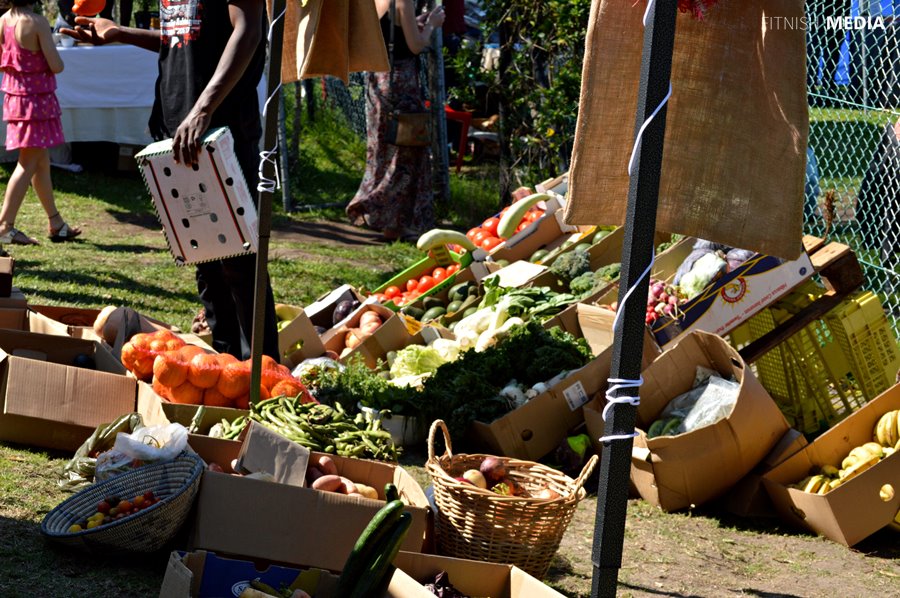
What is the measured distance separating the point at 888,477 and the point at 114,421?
3.15 m

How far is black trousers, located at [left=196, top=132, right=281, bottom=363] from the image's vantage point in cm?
501

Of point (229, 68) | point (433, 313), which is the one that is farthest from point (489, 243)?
point (229, 68)

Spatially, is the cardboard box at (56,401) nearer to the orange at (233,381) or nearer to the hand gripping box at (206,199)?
the orange at (233,381)

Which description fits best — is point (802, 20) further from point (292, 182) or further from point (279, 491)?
point (292, 182)

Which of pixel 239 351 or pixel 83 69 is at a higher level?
pixel 83 69

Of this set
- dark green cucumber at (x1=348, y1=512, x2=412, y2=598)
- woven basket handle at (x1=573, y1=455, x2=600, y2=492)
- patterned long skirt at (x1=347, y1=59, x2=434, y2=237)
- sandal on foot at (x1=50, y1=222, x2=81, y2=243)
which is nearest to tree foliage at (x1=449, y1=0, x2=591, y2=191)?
patterned long skirt at (x1=347, y1=59, x2=434, y2=237)

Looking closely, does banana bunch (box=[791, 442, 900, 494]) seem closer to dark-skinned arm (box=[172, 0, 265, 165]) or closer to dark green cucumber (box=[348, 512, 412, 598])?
dark green cucumber (box=[348, 512, 412, 598])

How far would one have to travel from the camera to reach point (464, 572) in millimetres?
3307

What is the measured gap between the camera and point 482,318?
20.0 feet

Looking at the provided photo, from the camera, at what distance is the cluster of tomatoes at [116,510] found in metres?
3.51

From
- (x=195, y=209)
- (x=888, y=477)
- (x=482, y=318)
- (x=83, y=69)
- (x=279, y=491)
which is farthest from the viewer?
(x=83, y=69)

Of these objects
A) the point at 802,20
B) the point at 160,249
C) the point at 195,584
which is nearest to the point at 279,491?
the point at 195,584

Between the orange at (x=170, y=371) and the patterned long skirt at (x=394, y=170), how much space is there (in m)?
4.96

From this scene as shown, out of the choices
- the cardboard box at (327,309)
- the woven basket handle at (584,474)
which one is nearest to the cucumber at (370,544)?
the woven basket handle at (584,474)
